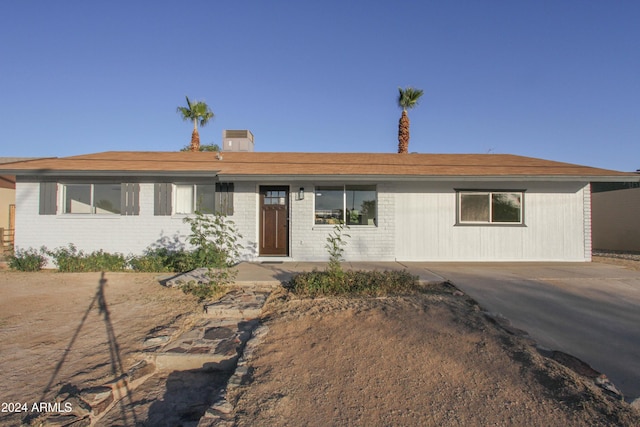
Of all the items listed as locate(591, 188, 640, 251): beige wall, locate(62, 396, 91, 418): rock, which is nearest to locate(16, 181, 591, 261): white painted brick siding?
locate(62, 396, 91, 418): rock

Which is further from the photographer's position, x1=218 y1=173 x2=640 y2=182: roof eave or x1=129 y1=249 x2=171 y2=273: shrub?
x1=218 y1=173 x2=640 y2=182: roof eave

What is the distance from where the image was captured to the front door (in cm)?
1008

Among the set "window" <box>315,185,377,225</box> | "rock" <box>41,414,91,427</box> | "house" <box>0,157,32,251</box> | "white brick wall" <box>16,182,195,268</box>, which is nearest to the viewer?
"rock" <box>41,414,91,427</box>

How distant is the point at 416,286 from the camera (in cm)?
628

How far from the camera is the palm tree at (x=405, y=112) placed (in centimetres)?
1898

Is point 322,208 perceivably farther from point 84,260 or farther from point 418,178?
point 84,260

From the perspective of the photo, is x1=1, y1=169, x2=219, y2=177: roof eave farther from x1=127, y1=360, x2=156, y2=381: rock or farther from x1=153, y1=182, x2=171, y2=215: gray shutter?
x1=127, y1=360, x2=156, y2=381: rock

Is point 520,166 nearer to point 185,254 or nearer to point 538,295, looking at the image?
point 538,295

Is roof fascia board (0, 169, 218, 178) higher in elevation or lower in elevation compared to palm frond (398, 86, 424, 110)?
lower

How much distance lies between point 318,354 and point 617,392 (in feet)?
9.00

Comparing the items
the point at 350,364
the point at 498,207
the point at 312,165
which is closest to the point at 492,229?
the point at 498,207

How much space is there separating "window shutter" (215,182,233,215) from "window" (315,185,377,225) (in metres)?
2.58

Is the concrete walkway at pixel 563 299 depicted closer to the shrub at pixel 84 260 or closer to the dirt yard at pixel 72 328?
the dirt yard at pixel 72 328

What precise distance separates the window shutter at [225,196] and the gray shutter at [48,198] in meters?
4.70
